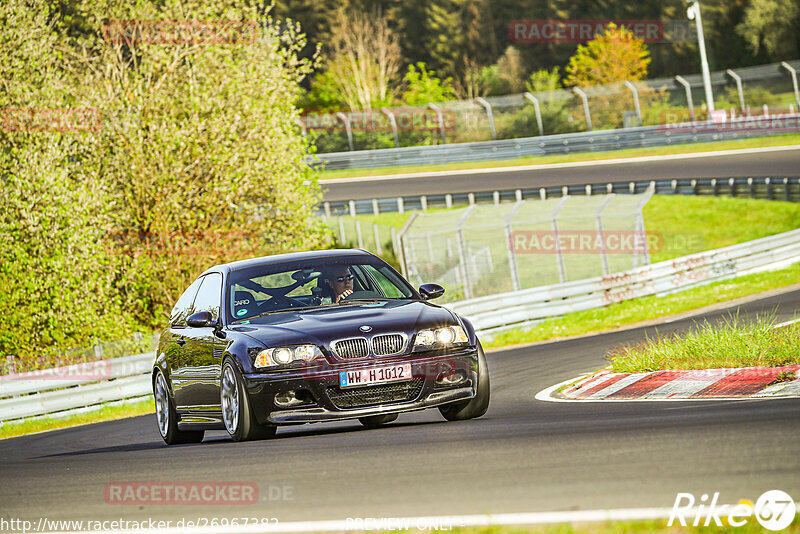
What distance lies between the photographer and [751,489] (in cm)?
513

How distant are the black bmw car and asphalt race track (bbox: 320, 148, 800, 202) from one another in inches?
1264

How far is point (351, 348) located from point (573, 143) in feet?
148

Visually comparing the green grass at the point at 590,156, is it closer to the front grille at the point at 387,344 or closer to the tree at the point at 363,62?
the tree at the point at 363,62

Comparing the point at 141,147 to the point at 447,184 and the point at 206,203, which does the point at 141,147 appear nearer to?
the point at 206,203

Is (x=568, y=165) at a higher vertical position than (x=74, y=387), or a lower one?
lower

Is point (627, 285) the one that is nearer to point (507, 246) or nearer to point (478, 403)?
point (507, 246)

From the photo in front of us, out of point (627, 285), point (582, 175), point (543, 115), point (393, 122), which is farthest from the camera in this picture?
point (543, 115)

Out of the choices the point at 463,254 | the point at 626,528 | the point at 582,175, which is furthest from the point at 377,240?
the point at 626,528

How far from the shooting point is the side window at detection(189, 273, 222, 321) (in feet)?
33.1

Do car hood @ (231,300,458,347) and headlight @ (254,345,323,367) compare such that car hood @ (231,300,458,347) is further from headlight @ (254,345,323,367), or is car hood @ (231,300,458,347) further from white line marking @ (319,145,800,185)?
white line marking @ (319,145,800,185)

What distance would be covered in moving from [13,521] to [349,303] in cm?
399

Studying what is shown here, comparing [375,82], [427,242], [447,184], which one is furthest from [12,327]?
[375,82]

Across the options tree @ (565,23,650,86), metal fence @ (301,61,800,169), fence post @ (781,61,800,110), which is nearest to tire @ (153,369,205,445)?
metal fence @ (301,61,800,169)

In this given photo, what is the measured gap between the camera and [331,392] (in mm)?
8609
